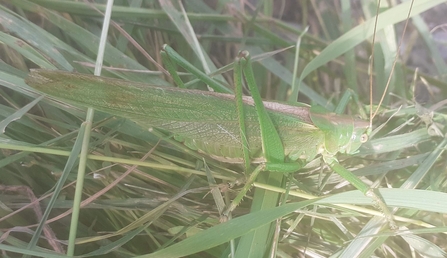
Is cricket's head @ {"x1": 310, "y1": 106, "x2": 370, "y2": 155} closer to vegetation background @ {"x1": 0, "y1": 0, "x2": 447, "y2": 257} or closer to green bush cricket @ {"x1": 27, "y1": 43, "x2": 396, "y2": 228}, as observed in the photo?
green bush cricket @ {"x1": 27, "y1": 43, "x2": 396, "y2": 228}

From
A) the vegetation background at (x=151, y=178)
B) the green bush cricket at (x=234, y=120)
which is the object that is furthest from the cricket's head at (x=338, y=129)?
the vegetation background at (x=151, y=178)

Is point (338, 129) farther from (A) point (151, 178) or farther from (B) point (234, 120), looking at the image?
(A) point (151, 178)

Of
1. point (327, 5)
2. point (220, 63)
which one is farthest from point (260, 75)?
point (327, 5)

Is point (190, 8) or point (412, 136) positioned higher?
point (190, 8)

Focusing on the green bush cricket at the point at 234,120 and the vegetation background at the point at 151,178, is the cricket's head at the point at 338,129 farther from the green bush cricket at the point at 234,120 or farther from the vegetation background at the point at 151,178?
the vegetation background at the point at 151,178

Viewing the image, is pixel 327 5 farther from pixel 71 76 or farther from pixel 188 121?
pixel 71 76

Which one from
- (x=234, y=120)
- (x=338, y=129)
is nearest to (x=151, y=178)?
(x=234, y=120)

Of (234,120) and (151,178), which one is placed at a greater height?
(234,120)

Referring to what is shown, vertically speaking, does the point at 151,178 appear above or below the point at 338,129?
below
